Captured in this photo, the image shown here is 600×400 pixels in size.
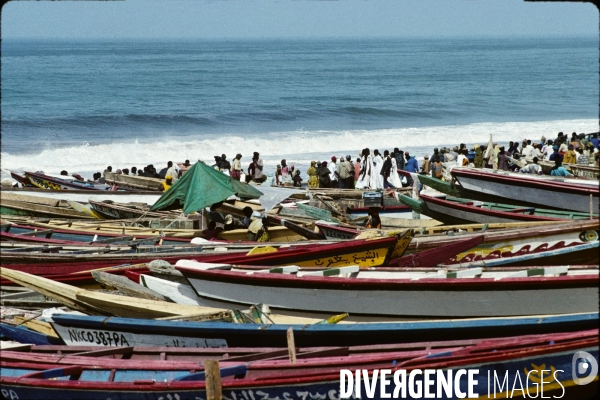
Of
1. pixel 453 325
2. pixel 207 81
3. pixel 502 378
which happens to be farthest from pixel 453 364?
pixel 207 81

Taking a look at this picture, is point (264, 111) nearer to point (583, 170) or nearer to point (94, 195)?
point (94, 195)

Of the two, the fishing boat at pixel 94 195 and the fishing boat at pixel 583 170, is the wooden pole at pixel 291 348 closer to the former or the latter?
the fishing boat at pixel 94 195

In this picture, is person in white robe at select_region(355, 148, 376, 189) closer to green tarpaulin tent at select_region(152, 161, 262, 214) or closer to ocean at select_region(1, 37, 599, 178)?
green tarpaulin tent at select_region(152, 161, 262, 214)

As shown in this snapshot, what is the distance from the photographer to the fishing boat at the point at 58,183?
21.2 m

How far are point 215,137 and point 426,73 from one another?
49538mm

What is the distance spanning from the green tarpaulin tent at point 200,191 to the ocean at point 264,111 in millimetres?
18781

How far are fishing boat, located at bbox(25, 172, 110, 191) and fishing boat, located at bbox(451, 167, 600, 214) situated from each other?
960 centimetres

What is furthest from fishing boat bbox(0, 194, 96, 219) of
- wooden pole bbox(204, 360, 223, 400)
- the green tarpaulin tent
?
wooden pole bbox(204, 360, 223, 400)

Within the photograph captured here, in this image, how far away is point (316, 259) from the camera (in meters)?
11.9

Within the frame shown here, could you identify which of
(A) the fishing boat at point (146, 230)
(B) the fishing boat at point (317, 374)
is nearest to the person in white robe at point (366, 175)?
(A) the fishing boat at point (146, 230)

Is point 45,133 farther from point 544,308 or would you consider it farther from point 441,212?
point 544,308

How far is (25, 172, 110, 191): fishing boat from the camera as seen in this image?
21188 mm

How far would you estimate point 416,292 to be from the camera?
32.9ft

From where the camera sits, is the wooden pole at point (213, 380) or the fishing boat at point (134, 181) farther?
the fishing boat at point (134, 181)
